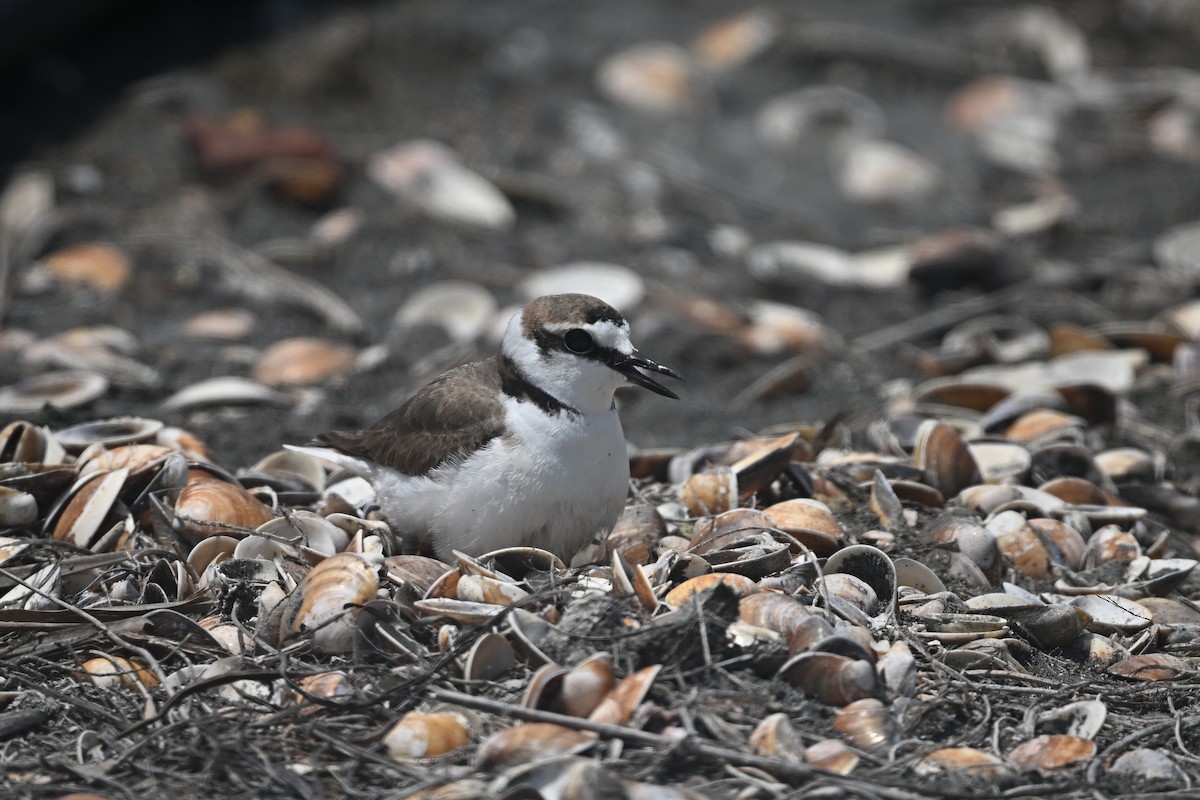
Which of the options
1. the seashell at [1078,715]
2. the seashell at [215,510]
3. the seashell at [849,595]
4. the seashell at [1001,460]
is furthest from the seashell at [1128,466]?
the seashell at [215,510]

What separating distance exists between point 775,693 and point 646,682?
39cm

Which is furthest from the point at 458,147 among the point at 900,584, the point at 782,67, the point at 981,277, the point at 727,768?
the point at 727,768

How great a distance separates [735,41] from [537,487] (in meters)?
7.39

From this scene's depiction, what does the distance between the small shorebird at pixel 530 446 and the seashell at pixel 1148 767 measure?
5.55ft

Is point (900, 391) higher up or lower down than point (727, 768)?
lower down

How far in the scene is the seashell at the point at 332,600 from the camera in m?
3.72

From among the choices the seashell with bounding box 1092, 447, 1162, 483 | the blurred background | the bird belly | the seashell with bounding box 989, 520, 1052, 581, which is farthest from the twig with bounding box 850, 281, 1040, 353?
the bird belly

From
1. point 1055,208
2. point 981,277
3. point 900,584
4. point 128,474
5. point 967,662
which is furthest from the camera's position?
point 1055,208

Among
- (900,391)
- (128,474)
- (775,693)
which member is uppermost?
(128,474)

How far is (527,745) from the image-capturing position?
127 inches

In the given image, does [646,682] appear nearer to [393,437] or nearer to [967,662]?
[967,662]

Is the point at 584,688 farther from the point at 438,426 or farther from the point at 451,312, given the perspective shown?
the point at 451,312

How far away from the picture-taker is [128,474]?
175 inches

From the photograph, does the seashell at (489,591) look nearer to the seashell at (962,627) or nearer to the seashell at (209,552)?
the seashell at (209,552)
